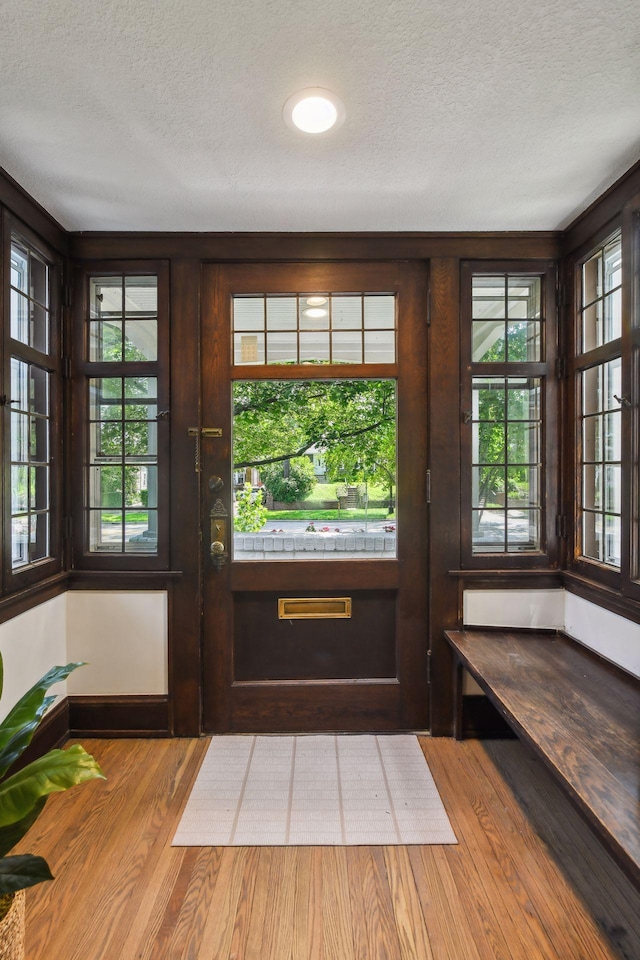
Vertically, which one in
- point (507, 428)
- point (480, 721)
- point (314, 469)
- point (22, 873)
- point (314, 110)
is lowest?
point (480, 721)

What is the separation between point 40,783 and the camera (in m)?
1.25

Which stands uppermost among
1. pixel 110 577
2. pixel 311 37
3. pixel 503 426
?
pixel 311 37

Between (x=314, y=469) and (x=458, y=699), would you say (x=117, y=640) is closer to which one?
(x=314, y=469)

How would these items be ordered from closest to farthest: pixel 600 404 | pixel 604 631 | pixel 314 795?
pixel 314 795 < pixel 604 631 < pixel 600 404

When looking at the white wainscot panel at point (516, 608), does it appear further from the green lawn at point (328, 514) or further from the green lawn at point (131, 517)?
Answer: the green lawn at point (131, 517)

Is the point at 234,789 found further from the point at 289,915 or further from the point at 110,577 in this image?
the point at 110,577

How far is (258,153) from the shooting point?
2035mm

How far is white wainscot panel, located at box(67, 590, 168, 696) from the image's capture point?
277cm

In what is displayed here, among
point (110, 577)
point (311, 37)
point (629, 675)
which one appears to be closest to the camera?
point (311, 37)

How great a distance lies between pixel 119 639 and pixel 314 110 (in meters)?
2.48

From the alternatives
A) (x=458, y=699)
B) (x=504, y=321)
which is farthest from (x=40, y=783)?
(x=504, y=321)

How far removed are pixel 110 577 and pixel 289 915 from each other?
1691 mm

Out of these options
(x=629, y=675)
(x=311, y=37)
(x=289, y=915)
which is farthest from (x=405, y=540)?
(x=311, y=37)

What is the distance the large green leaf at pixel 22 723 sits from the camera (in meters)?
1.40
